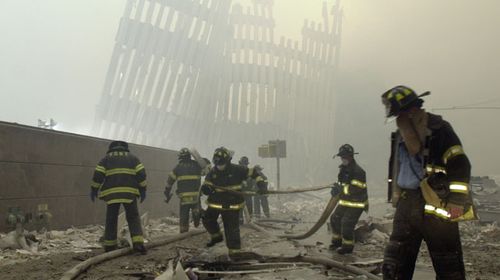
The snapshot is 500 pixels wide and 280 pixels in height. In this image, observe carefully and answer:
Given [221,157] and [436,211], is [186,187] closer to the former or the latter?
[221,157]

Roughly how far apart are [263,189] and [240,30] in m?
16.2

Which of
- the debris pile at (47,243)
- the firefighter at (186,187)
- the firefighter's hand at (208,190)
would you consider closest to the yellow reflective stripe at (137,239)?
the debris pile at (47,243)

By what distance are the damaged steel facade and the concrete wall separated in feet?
28.6

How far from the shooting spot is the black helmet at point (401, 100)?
3037 millimetres

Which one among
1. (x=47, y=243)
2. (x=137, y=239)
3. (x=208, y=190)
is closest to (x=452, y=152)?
(x=208, y=190)

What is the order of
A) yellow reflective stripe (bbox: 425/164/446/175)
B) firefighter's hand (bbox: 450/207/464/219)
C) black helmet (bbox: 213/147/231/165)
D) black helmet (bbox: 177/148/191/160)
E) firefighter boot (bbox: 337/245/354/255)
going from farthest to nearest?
black helmet (bbox: 177/148/191/160), firefighter boot (bbox: 337/245/354/255), black helmet (bbox: 213/147/231/165), yellow reflective stripe (bbox: 425/164/446/175), firefighter's hand (bbox: 450/207/464/219)

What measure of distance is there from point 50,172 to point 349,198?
5.53 m

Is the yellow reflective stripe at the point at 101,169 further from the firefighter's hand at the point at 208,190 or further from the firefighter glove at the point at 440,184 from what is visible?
the firefighter glove at the point at 440,184

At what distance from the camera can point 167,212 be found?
1326 centimetres

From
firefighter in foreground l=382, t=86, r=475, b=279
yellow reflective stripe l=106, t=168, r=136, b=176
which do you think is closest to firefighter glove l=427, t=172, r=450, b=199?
firefighter in foreground l=382, t=86, r=475, b=279

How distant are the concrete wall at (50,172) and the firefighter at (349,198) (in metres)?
5.22

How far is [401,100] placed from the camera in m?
3.05

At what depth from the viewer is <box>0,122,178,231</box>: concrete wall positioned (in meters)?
7.08

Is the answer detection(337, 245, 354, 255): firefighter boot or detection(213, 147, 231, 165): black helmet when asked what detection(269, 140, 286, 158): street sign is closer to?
detection(337, 245, 354, 255): firefighter boot
